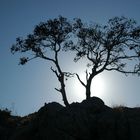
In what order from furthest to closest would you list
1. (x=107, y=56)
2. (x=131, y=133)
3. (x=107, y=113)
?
(x=107, y=56) < (x=107, y=113) < (x=131, y=133)

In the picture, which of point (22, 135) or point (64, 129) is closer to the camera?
point (64, 129)

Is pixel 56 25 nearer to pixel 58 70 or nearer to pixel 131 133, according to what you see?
pixel 58 70

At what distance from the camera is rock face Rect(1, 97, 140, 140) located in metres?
28.8

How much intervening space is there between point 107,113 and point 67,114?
3393 millimetres

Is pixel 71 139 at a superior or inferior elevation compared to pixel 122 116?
inferior

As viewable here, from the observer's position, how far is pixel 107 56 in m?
42.6

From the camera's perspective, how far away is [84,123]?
98.0ft

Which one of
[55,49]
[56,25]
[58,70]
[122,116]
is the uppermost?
[56,25]

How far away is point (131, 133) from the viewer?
28.4 meters

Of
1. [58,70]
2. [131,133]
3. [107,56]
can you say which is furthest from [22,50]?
[131,133]

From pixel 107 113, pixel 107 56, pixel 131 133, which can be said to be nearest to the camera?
pixel 131 133

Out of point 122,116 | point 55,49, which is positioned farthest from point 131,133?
point 55,49

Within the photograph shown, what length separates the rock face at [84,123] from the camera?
28812 millimetres

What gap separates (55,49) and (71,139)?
57.0 feet
